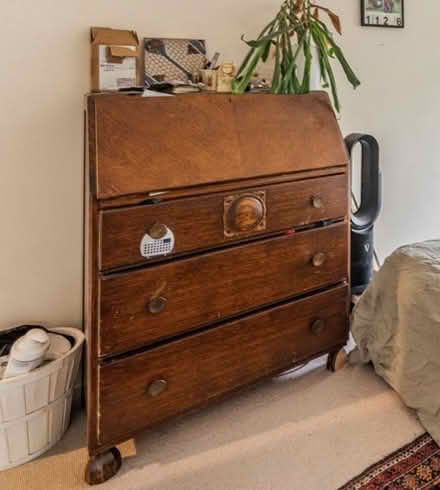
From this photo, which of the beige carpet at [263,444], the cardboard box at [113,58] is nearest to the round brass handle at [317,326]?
the beige carpet at [263,444]

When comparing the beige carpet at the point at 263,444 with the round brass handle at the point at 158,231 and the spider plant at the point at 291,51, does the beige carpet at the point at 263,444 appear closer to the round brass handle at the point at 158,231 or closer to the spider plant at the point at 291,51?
the round brass handle at the point at 158,231

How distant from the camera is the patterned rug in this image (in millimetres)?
1327

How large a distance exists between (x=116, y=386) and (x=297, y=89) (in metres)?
1.14

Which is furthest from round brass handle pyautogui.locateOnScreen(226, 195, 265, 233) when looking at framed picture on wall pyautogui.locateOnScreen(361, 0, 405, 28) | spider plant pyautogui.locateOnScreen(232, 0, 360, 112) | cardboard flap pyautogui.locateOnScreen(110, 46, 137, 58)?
framed picture on wall pyautogui.locateOnScreen(361, 0, 405, 28)

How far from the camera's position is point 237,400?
1707 millimetres

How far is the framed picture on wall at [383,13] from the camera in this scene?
2043 millimetres

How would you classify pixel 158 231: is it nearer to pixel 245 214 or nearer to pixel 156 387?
pixel 245 214

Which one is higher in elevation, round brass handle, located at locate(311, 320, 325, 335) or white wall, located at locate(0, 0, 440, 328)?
white wall, located at locate(0, 0, 440, 328)

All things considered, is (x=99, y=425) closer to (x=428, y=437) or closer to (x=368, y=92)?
(x=428, y=437)

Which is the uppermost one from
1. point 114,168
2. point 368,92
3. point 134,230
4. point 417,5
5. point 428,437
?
point 417,5

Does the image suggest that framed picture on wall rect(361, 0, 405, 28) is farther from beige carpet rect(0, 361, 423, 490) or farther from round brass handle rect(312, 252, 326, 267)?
beige carpet rect(0, 361, 423, 490)

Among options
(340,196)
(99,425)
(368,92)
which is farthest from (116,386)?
(368,92)

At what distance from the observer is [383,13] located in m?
2.10

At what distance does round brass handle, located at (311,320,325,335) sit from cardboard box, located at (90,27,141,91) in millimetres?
1067
